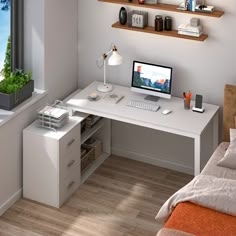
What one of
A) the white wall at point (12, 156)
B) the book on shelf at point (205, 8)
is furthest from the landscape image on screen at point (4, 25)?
the book on shelf at point (205, 8)

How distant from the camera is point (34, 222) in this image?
196 inches

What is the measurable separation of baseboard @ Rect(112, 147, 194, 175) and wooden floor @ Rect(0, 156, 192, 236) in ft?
0.17

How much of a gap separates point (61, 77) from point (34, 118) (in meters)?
0.52

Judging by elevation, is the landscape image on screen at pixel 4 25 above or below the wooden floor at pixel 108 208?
above

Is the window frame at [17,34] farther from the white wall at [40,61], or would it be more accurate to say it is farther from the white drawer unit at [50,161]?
the white drawer unit at [50,161]

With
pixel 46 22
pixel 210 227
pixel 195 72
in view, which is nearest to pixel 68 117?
pixel 46 22

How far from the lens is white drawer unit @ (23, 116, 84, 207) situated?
5.00m

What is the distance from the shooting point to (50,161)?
16.5ft

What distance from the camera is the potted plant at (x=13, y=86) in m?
4.95

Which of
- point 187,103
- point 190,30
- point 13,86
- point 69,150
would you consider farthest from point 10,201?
point 190,30

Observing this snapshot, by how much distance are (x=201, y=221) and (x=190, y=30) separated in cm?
172

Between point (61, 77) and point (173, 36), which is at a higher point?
point (173, 36)

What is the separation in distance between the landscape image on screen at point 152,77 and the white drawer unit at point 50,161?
619 mm

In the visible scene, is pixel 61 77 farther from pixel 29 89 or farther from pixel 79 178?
pixel 79 178
